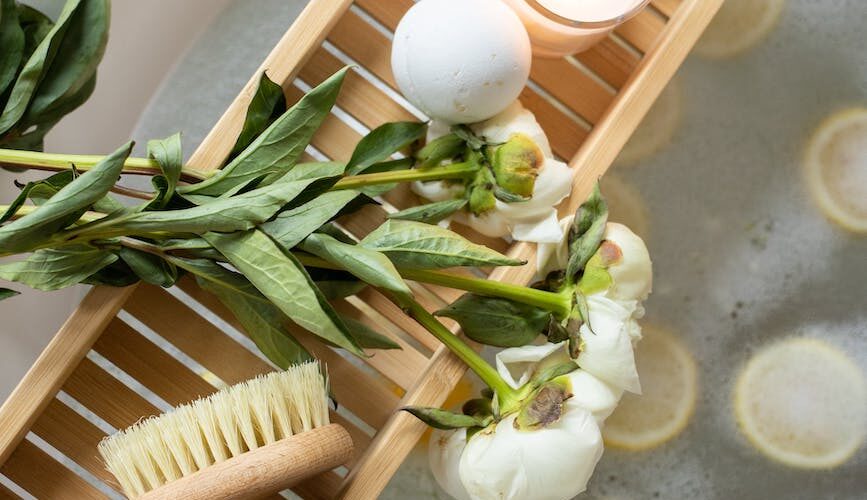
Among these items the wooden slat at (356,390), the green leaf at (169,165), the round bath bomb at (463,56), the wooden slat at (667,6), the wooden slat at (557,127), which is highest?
the wooden slat at (667,6)

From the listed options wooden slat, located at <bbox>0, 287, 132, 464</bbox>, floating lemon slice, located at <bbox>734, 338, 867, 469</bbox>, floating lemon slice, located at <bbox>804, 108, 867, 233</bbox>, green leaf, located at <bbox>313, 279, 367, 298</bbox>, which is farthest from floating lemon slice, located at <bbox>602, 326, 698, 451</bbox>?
wooden slat, located at <bbox>0, 287, 132, 464</bbox>

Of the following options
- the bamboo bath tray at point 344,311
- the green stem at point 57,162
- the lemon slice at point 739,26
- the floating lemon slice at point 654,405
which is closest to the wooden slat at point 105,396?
the bamboo bath tray at point 344,311

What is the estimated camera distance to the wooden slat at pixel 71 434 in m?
0.47

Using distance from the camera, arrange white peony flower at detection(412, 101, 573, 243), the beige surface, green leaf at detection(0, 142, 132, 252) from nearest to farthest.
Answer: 1. green leaf at detection(0, 142, 132, 252)
2. white peony flower at detection(412, 101, 573, 243)
3. the beige surface

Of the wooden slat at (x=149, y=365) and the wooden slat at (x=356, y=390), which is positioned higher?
the wooden slat at (x=356, y=390)

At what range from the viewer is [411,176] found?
450mm

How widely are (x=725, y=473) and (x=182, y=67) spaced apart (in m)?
0.52

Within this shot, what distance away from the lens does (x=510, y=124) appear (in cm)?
46

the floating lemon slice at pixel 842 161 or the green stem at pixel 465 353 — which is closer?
the green stem at pixel 465 353

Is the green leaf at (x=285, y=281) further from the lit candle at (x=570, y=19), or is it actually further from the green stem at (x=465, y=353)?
the lit candle at (x=570, y=19)

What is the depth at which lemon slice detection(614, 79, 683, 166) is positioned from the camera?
2.07ft

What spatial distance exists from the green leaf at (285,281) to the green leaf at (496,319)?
0.25ft

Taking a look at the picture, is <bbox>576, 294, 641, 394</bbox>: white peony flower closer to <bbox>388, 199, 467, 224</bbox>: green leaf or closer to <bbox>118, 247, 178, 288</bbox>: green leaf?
<bbox>388, 199, 467, 224</bbox>: green leaf

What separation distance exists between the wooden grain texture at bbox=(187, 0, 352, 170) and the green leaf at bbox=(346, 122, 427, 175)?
6 centimetres
